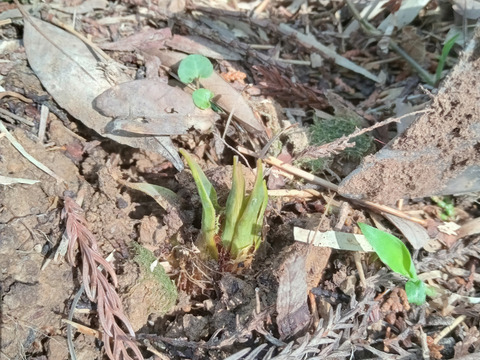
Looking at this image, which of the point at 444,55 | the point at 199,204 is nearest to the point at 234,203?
the point at 199,204

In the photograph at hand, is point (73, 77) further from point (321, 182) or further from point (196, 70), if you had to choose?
point (321, 182)

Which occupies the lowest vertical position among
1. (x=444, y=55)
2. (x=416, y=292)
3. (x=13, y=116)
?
(x=13, y=116)

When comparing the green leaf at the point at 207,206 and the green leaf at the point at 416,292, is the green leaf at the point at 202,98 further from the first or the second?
the green leaf at the point at 416,292

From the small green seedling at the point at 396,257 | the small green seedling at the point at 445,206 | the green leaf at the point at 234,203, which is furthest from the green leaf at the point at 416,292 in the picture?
the green leaf at the point at 234,203

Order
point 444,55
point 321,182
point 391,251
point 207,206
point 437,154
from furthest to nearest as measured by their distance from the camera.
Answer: point 444,55 < point 321,182 < point 437,154 < point 391,251 < point 207,206

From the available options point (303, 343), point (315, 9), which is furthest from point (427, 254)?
point (315, 9)

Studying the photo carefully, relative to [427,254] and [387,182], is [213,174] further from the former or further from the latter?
[427,254]
